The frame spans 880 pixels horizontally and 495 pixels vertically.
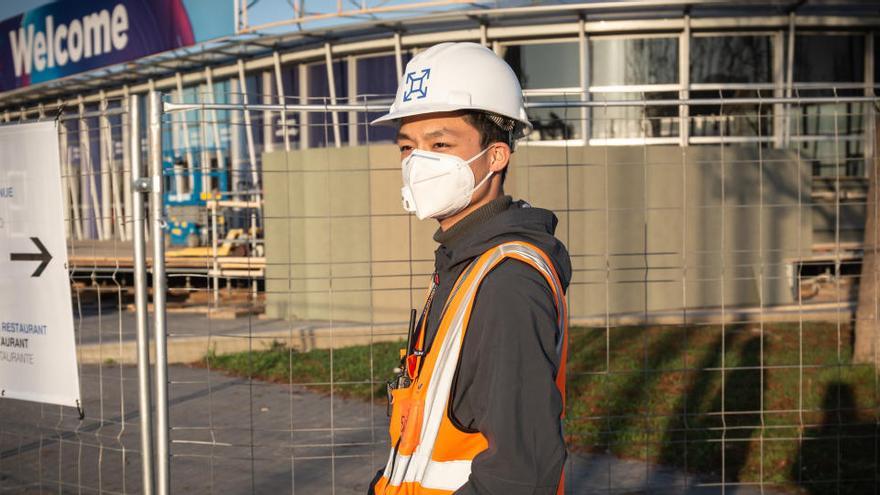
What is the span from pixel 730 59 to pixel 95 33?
45.4 feet

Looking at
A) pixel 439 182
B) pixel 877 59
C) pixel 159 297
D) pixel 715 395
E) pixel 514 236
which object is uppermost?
pixel 877 59

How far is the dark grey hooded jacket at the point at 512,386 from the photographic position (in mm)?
1922

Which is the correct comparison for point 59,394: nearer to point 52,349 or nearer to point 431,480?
point 52,349

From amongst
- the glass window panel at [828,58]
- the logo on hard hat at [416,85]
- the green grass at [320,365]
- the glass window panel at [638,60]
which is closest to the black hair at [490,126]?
the logo on hard hat at [416,85]

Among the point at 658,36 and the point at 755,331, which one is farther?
the point at 658,36

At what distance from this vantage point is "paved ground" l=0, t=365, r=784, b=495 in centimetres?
601

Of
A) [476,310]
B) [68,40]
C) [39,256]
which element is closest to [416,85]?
[476,310]

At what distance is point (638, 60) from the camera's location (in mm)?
14578

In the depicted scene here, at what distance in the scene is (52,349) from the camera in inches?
174

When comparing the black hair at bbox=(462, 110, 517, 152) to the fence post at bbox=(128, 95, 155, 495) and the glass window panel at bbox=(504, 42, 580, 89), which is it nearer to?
the fence post at bbox=(128, 95, 155, 495)

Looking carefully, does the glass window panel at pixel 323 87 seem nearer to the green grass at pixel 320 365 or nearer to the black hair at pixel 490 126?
the green grass at pixel 320 365

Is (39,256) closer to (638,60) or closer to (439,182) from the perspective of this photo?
(439,182)

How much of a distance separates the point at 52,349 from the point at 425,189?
9.39ft

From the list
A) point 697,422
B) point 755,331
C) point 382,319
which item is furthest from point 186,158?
point 697,422
